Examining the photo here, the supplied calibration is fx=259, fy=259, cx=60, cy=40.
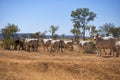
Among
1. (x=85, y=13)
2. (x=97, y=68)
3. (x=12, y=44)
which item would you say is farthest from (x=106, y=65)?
(x=85, y=13)

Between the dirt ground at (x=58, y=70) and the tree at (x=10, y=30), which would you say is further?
the tree at (x=10, y=30)

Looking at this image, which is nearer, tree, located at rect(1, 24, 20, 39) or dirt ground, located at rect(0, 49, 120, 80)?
dirt ground, located at rect(0, 49, 120, 80)

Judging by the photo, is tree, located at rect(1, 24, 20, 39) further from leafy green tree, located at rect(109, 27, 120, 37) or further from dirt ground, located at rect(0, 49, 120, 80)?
leafy green tree, located at rect(109, 27, 120, 37)

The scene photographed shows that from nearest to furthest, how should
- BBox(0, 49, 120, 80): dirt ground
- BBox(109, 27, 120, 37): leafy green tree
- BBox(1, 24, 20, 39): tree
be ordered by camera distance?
BBox(0, 49, 120, 80): dirt ground
BBox(1, 24, 20, 39): tree
BBox(109, 27, 120, 37): leafy green tree

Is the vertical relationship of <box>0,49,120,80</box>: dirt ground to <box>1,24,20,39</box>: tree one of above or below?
below

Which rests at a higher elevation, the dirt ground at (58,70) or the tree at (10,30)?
the tree at (10,30)

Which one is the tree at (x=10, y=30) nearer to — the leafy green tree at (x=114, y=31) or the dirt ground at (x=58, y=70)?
the dirt ground at (x=58, y=70)

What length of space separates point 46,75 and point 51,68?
93 cm

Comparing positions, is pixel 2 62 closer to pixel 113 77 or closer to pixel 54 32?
pixel 113 77

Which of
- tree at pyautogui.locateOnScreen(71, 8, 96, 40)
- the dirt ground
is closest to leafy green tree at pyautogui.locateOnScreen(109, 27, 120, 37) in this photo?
tree at pyautogui.locateOnScreen(71, 8, 96, 40)

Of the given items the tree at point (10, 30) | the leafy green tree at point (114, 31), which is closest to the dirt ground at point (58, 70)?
the tree at point (10, 30)

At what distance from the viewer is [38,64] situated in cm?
1680

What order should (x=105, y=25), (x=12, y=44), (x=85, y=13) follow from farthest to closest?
(x=105, y=25)
(x=85, y=13)
(x=12, y=44)

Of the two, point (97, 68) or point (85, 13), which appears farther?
point (85, 13)
